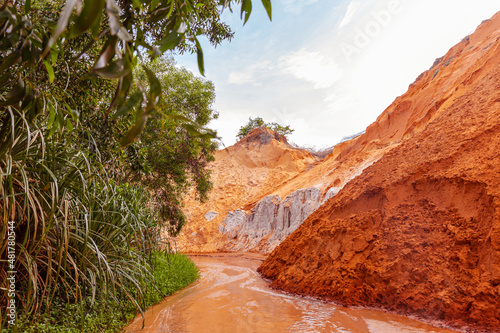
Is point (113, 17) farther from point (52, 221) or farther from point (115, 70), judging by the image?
point (52, 221)

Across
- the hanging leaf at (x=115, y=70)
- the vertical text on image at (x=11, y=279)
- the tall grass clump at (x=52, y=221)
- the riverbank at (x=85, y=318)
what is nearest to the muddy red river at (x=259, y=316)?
the riverbank at (x=85, y=318)

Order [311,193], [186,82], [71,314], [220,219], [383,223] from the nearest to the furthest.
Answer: [71,314], [383,223], [186,82], [311,193], [220,219]

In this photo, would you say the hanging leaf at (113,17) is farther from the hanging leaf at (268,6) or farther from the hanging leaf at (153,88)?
the hanging leaf at (268,6)

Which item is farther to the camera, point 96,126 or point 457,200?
point 457,200

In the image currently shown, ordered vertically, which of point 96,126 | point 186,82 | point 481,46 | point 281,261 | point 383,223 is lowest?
point 281,261

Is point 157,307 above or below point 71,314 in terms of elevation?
below

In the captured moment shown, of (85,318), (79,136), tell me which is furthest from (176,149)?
(85,318)

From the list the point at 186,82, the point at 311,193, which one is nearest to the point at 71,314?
the point at 186,82

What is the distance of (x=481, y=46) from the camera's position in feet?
59.2

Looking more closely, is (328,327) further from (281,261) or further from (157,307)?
(281,261)

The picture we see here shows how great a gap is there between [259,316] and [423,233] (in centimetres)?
309

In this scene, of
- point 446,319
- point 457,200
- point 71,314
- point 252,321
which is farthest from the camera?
point 457,200

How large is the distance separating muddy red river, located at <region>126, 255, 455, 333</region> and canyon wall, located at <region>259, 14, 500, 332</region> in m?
0.43

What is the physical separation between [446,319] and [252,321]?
8.46 ft
